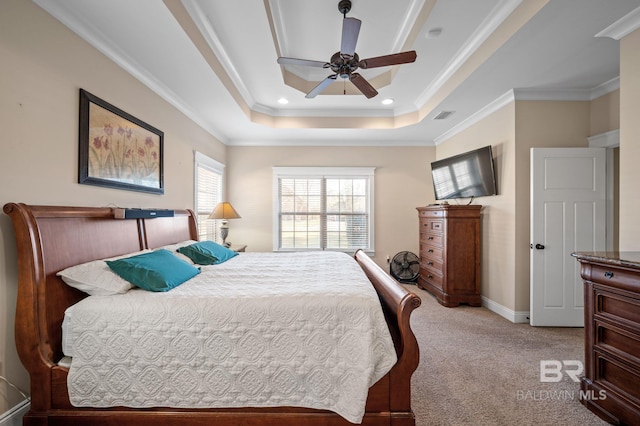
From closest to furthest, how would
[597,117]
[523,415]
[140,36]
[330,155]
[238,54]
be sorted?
[523,415] → [140,36] → [238,54] → [597,117] → [330,155]

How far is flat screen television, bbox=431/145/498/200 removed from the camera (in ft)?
11.7

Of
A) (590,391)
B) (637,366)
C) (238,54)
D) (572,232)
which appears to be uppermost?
(238,54)

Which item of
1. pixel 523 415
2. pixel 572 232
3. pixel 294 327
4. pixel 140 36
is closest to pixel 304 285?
pixel 294 327

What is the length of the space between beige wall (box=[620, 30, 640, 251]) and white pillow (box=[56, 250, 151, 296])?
3624 mm

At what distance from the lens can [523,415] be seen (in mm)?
1745

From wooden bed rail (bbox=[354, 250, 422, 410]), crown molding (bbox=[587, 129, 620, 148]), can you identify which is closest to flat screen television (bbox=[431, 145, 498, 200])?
crown molding (bbox=[587, 129, 620, 148])

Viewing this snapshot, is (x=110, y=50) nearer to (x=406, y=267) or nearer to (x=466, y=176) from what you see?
(x=466, y=176)

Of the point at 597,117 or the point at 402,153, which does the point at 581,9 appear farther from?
the point at 402,153

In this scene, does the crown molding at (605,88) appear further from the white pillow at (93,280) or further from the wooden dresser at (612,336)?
the white pillow at (93,280)

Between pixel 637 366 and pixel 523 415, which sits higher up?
pixel 637 366

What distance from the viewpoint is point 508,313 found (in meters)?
3.29

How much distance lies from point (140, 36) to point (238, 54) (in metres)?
0.98

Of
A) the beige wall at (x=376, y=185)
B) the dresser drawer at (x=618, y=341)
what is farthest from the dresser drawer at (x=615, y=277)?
the beige wall at (x=376, y=185)

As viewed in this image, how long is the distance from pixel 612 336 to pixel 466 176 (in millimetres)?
2634
